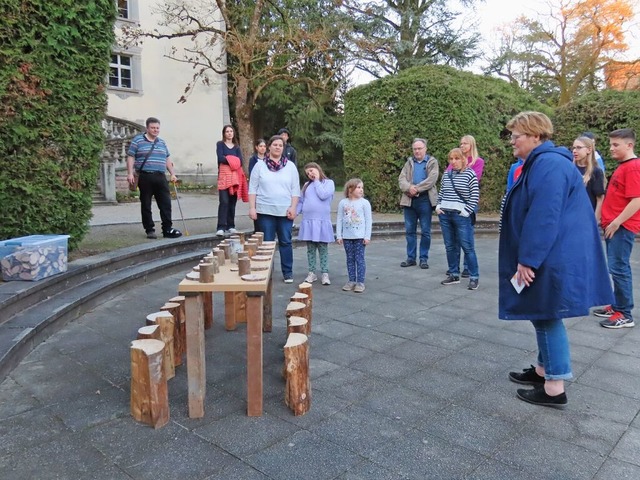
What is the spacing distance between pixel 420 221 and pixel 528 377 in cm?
405

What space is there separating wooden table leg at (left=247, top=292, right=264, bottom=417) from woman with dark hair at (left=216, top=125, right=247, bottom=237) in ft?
17.0

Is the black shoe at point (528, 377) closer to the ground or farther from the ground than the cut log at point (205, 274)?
closer to the ground

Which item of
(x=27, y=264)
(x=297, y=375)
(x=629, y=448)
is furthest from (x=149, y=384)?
(x=27, y=264)

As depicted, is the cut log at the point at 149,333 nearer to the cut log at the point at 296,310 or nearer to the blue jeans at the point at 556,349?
the cut log at the point at 296,310

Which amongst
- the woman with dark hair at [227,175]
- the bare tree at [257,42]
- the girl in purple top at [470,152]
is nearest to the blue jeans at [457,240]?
the girl in purple top at [470,152]

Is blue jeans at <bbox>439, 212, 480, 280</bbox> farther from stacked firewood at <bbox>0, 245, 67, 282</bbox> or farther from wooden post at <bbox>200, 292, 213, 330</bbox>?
stacked firewood at <bbox>0, 245, 67, 282</bbox>

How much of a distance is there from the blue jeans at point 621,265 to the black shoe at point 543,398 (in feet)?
6.14

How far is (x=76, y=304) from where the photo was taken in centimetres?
459

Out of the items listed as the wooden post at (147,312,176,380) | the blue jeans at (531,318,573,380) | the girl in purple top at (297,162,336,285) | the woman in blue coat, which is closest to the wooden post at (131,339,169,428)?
the wooden post at (147,312,176,380)

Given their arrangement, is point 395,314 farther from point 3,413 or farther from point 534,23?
point 534,23

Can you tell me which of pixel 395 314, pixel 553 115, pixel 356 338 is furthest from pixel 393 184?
pixel 356 338

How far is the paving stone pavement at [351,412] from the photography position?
92.2 inches

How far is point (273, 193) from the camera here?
5801mm

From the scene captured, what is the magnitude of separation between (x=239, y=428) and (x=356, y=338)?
5.46 feet
